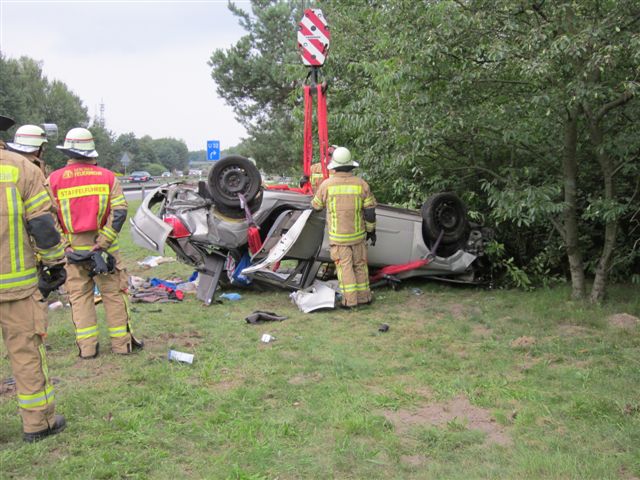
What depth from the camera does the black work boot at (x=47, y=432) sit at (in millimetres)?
3422

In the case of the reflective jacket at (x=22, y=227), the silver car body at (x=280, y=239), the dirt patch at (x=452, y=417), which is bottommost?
the dirt patch at (x=452, y=417)

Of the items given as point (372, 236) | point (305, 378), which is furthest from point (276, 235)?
point (305, 378)

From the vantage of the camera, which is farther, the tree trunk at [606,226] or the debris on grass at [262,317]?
the debris on grass at [262,317]

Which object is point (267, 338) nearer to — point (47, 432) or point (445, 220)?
point (47, 432)

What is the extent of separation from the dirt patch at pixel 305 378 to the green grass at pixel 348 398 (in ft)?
0.07

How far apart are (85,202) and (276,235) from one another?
2.51 meters

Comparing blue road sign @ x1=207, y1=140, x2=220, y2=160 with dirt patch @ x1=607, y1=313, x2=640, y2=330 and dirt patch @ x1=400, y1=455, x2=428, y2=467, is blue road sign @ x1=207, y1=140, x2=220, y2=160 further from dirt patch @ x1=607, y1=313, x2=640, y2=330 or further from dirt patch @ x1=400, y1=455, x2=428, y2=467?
dirt patch @ x1=400, y1=455, x2=428, y2=467

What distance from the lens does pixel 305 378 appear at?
444 cm

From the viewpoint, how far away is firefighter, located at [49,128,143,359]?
192 inches

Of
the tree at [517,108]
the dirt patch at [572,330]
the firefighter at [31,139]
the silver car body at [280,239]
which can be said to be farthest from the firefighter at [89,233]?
the dirt patch at [572,330]

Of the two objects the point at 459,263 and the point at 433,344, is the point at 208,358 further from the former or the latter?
the point at 459,263

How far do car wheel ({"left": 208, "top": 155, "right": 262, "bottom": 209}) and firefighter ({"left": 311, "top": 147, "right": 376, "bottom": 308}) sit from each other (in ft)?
3.05

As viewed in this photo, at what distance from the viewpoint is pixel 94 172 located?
16.1 ft

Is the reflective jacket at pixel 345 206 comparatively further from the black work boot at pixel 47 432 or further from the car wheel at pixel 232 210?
the black work boot at pixel 47 432
